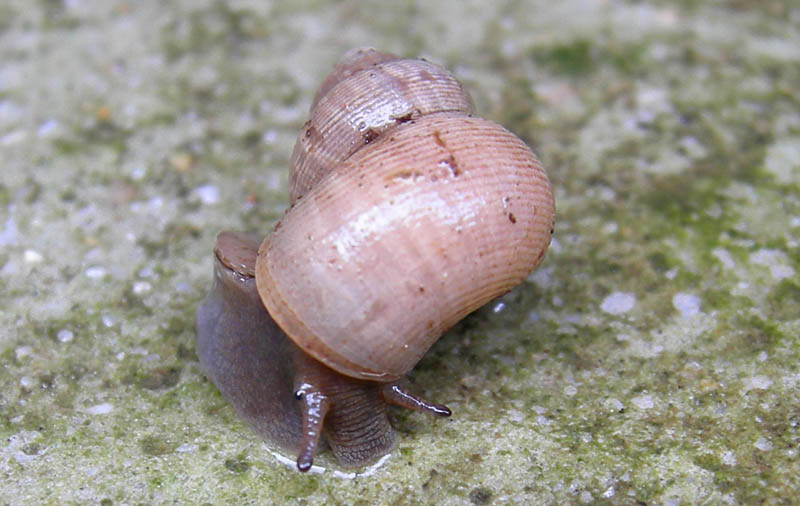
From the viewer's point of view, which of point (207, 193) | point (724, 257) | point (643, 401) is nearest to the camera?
point (643, 401)

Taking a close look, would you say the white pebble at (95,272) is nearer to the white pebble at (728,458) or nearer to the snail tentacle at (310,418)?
the snail tentacle at (310,418)

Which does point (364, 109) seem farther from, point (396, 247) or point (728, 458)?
point (728, 458)

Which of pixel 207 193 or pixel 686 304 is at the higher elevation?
pixel 207 193

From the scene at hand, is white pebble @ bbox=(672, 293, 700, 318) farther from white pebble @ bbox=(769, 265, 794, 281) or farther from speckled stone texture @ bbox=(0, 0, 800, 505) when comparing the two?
white pebble @ bbox=(769, 265, 794, 281)

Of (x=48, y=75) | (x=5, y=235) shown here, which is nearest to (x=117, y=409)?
(x=5, y=235)

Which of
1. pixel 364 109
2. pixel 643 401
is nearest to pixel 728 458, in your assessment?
pixel 643 401

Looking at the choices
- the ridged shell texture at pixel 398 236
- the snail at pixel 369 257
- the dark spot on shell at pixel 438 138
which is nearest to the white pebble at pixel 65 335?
the snail at pixel 369 257

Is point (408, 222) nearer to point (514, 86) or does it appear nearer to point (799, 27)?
point (514, 86)
